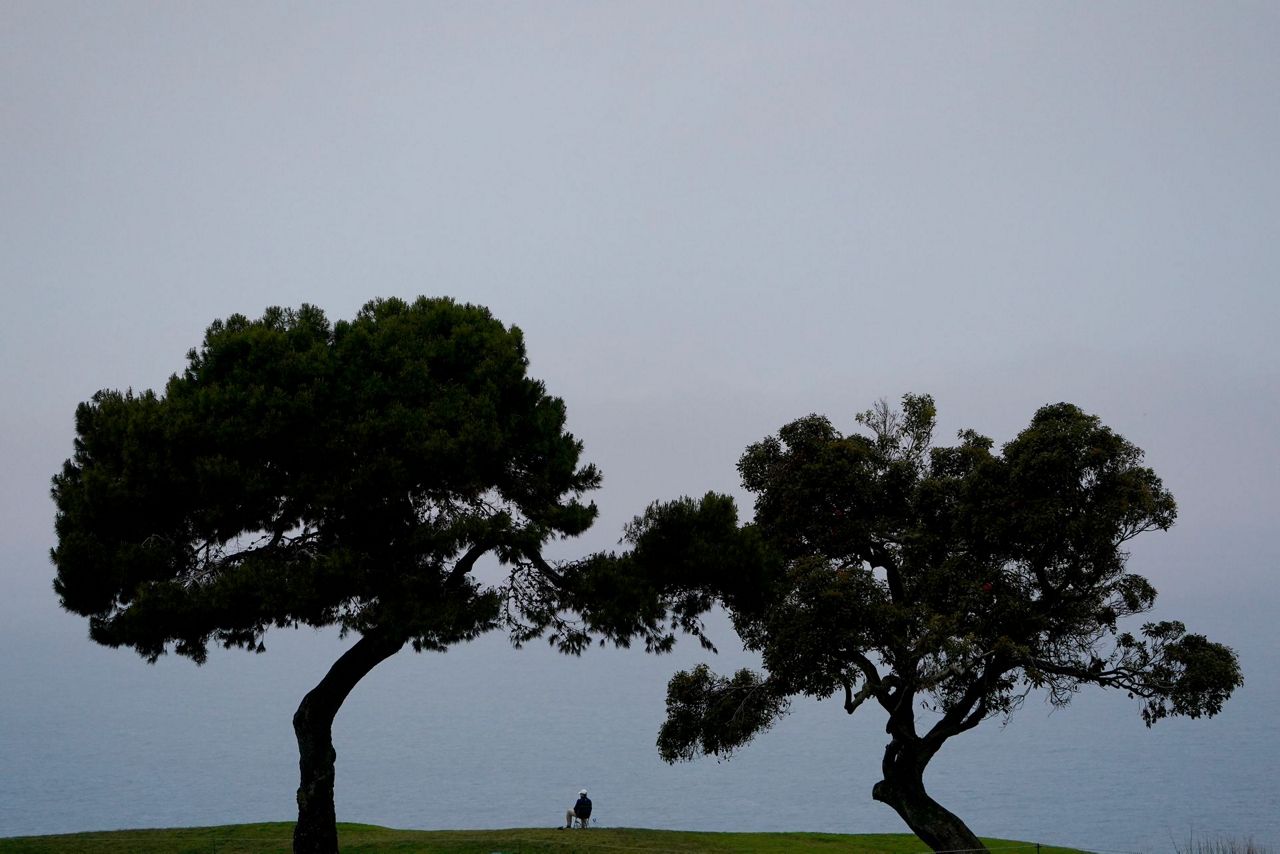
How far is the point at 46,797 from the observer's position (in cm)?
9712

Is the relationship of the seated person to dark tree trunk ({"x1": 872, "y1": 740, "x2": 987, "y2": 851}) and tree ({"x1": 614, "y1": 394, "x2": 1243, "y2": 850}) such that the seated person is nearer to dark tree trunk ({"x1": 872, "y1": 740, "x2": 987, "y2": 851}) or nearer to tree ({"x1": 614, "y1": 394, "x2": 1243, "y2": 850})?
tree ({"x1": 614, "y1": 394, "x2": 1243, "y2": 850})

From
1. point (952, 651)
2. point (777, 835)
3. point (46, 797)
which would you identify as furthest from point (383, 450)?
point (46, 797)

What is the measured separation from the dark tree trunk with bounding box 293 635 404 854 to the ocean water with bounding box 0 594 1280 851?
153ft

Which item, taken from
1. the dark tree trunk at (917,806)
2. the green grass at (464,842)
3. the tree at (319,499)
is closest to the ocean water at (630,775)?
the green grass at (464,842)

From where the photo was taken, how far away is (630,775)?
122 m

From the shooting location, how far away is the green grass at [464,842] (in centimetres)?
2703

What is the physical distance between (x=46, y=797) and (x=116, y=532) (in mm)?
89812

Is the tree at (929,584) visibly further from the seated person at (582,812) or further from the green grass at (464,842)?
the seated person at (582,812)

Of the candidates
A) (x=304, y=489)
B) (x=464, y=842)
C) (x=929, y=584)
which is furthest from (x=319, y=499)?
(x=929, y=584)

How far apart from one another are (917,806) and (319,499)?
51.8 ft

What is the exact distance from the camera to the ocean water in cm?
8706

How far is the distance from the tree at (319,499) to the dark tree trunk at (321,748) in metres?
0.04

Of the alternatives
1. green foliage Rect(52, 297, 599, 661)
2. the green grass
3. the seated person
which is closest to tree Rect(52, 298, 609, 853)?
green foliage Rect(52, 297, 599, 661)

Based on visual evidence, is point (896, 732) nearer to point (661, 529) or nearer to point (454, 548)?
point (661, 529)
